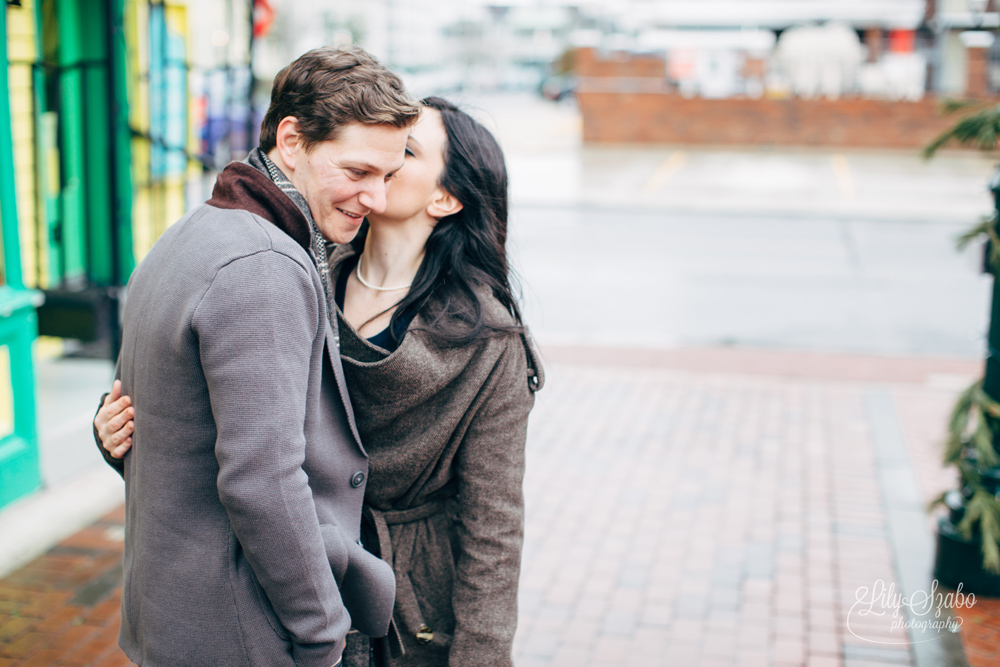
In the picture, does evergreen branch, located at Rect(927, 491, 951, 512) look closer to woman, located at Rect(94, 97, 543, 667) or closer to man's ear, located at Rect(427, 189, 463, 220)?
woman, located at Rect(94, 97, 543, 667)

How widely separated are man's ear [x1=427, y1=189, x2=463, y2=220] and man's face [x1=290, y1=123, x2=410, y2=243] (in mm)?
356

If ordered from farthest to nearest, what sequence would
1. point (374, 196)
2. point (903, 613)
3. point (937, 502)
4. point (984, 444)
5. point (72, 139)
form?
point (72, 139), point (937, 502), point (984, 444), point (903, 613), point (374, 196)

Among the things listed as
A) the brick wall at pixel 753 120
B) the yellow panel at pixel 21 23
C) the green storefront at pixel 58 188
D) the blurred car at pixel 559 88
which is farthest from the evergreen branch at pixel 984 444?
the blurred car at pixel 559 88

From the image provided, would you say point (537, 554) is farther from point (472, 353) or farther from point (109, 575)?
point (472, 353)

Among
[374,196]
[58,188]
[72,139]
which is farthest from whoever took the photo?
[72,139]

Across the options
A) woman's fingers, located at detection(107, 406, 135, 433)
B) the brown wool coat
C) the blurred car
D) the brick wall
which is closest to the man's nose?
the brown wool coat

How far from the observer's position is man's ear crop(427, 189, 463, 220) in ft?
6.74

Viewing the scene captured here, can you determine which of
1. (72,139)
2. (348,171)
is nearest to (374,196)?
(348,171)

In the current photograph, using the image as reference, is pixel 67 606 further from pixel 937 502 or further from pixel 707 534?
pixel 937 502

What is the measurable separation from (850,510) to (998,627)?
1.12m

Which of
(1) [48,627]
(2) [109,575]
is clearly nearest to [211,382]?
(1) [48,627]

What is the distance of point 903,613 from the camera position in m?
3.84

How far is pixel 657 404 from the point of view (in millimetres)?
6527

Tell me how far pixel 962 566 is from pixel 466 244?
3.06 m
